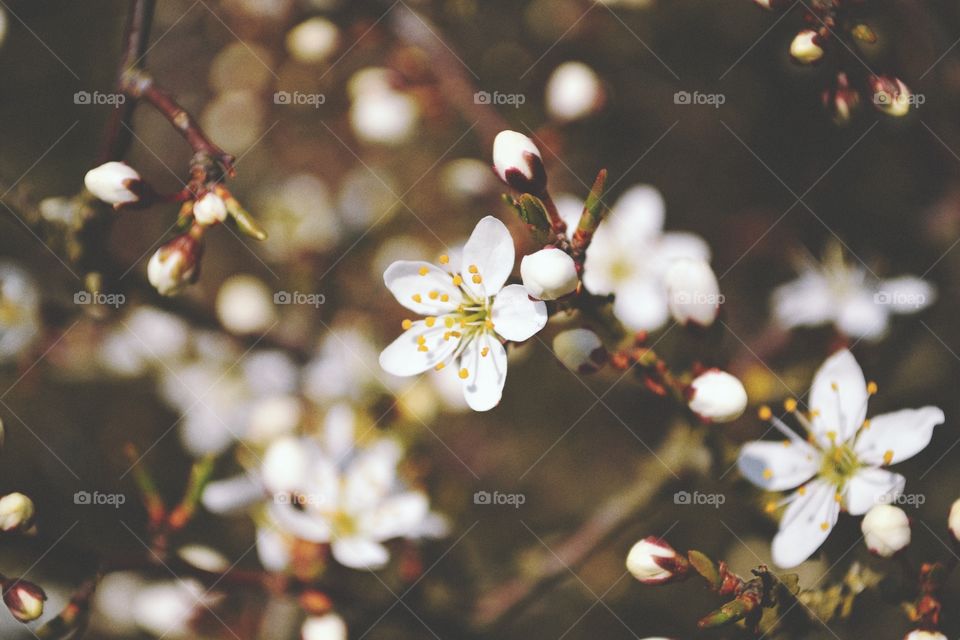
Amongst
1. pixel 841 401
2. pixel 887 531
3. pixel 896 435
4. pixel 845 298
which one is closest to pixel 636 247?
pixel 845 298

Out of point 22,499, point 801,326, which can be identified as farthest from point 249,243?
point 801,326

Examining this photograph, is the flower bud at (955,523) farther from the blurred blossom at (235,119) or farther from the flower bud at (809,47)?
the blurred blossom at (235,119)

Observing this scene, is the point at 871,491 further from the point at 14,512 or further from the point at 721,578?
the point at 14,512

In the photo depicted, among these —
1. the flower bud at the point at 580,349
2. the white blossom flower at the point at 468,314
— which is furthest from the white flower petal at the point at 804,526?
the white blossom flower at the point at 468,314

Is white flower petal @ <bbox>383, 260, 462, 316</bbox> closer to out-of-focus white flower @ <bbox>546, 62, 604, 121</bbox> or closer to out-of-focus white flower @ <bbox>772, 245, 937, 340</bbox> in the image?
out-of-focus white flower @ <bbox>546, 62, 604, 121</bbox>

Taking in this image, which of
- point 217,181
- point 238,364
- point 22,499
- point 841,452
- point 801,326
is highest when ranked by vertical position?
point 801,326

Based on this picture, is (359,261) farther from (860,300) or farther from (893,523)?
(893,523)
